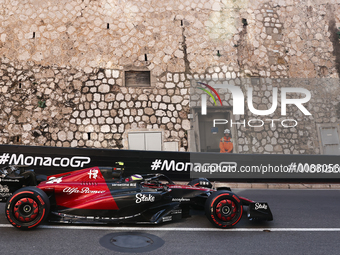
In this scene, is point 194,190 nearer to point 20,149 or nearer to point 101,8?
point 20,149

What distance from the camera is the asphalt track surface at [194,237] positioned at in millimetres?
4344

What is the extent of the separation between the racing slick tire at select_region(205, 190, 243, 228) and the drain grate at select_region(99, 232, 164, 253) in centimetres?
106

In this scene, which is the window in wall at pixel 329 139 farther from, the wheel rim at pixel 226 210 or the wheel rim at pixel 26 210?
the wheel rim at pixel 26 210

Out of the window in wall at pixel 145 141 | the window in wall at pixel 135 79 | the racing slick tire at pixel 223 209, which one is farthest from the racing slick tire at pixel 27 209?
the window in wall at pixel 135 79

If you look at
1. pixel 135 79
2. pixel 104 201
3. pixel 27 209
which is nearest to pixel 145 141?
pixel 135 79

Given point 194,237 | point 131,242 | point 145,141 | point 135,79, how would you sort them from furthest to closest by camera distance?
point 135,79
point 145,141
point 194,237
point 131,242

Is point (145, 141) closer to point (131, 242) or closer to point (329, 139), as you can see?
point (329, 139)

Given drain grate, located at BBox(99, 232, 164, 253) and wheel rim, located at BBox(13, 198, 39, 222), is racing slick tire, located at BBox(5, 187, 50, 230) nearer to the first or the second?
wheel rim, located at BBox(13, 198, 39, 222)

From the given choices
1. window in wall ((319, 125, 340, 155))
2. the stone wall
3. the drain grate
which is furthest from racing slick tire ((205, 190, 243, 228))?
window in wall ((319, 125, 340, 155))

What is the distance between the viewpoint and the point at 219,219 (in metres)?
5.35

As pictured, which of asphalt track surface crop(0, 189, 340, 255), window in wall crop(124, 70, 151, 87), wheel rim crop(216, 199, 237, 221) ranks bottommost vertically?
asphalt track surface crop(0, 189, 340, 255)

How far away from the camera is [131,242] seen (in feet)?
15.1

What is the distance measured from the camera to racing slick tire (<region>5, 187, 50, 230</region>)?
4.89 meters

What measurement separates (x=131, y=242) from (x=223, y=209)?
5.54 feet
